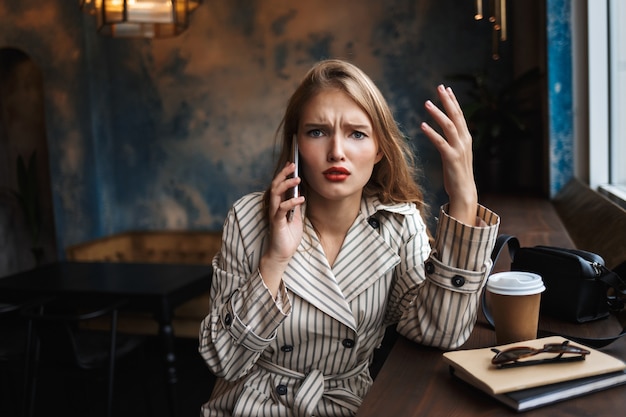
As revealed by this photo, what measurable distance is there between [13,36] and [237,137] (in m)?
2.28

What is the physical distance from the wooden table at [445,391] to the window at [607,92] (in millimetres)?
1770

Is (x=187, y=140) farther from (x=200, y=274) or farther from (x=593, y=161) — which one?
(x=593, y=161)

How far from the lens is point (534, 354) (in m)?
1.04

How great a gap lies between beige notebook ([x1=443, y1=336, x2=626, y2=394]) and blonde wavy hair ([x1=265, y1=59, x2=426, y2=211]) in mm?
643

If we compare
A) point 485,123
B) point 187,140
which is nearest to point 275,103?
point 187,140

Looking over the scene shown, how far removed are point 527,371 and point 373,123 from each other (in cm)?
74

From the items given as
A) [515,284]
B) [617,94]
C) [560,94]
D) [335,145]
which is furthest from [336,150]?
[560,94]

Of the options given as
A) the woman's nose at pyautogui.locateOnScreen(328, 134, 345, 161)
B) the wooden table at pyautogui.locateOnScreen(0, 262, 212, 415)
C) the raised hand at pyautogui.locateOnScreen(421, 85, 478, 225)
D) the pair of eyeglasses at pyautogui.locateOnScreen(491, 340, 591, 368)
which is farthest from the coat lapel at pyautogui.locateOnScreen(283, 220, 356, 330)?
the wooden table at pyautogui.locateOnScreen(0, 262, 212, 415)

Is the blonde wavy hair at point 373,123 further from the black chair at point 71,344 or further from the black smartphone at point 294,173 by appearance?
the black chair at point 71,344

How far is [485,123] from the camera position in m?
4.03

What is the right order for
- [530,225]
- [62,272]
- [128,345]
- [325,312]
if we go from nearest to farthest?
1. [325,312]
2. [530,225]
3. [128,345]
4. [62,272]

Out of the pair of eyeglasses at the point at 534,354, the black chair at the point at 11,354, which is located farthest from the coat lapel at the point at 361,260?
the black chair at the point at 11,354

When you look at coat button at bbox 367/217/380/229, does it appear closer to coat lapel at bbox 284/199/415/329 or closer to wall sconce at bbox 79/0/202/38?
coat lapel at bbox 284/199/415/329

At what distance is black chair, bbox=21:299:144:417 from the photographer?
2.96 metres
